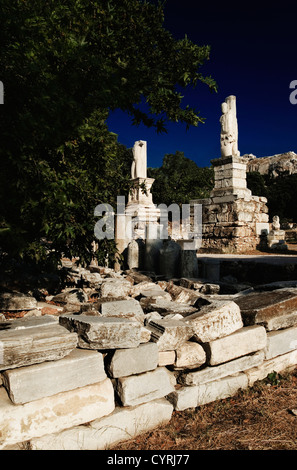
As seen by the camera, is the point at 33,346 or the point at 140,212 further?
the point at 140,212

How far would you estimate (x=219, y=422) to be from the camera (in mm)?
2574

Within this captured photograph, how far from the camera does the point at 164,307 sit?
395 centimetres

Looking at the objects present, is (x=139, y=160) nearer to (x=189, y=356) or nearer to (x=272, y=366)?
(x=272, y=366)

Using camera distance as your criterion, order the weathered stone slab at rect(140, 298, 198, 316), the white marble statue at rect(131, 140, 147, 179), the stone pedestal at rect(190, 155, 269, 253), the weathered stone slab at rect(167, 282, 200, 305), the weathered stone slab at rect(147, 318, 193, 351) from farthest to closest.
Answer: the white marble statue at rect(131, 140, 147, 179) < the stone pedestal at rect(190, 155, 269, 253) < the weathered stone slab at rect(167, 282, 200, 305) < the weathered stone slab at rect(140, 298, 198, 316) < the weathered stone slab at rect(147, 318, 193, 351)

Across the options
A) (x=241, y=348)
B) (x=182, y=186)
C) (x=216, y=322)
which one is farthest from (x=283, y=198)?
(x=216, y=322)

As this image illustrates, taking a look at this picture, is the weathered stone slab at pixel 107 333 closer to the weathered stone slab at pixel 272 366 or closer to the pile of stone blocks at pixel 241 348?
the pile of stone blocks at pixel 241 348

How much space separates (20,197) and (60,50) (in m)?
1.59

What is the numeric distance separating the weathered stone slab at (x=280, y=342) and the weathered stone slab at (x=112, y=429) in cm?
132

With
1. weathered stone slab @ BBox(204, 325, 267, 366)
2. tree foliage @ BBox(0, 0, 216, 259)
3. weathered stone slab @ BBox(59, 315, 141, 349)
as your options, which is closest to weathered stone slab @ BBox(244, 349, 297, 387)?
weathered stone slab @ BBox(204, 325, 267, 366)

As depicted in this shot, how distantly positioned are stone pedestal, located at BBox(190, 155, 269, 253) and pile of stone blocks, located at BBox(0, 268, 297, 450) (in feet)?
24.5

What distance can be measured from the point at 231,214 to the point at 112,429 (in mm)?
9324

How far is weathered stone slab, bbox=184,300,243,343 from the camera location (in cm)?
286

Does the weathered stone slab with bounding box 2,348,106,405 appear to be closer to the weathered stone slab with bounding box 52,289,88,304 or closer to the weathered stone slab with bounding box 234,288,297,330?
the weathered stone slab with bounding box 234,288,297,330
